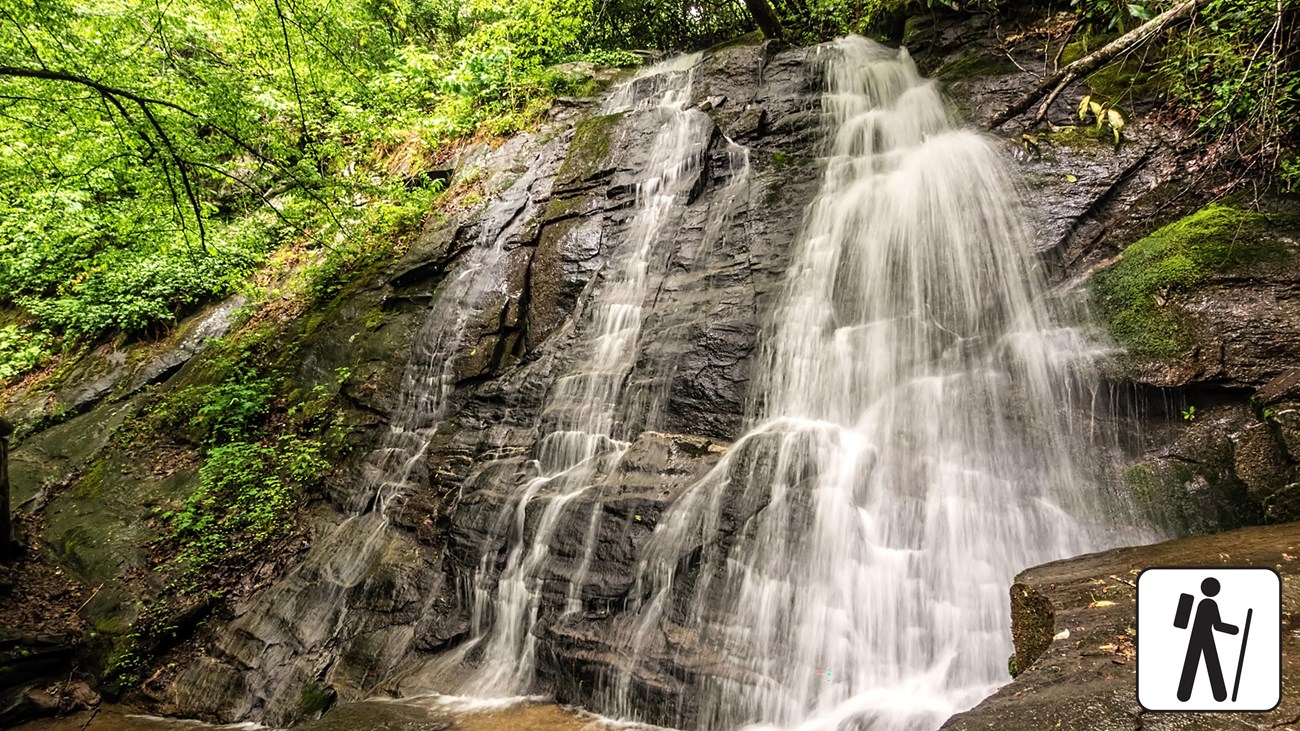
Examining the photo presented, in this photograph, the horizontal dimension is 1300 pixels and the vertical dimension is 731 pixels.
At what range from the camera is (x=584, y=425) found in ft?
20.2

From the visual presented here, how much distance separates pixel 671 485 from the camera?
505 centimetres

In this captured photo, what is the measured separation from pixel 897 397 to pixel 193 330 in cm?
1235

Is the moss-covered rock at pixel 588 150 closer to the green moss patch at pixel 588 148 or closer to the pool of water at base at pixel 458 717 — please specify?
the green moss patch at pixel 588 148

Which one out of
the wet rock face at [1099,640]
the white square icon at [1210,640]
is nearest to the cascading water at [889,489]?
the wet rock face at [1099,640]

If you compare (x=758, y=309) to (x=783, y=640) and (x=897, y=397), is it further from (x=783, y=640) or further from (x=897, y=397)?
(x=783, y=640)

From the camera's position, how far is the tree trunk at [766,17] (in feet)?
35.6

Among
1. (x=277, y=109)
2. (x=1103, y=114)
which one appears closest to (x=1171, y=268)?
(x=1103, y=114)

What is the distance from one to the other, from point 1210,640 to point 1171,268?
3672 mm

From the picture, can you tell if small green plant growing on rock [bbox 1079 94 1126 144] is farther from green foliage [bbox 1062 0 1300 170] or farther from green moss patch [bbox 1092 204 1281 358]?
green moss patch [bbox 1092 204 1281 358]

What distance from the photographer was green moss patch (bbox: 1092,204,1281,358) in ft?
13.5

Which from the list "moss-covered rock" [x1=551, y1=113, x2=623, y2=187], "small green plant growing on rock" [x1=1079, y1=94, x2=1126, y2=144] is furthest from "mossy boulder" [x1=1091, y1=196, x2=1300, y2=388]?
"moss-covered rock" [x1=551, y1=113, x2=623, y2=187]

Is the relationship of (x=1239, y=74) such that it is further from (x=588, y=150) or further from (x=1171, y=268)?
(x=588, y=150)

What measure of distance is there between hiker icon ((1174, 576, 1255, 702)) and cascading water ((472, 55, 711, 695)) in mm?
3848

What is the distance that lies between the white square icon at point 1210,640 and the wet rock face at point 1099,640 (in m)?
0.05
